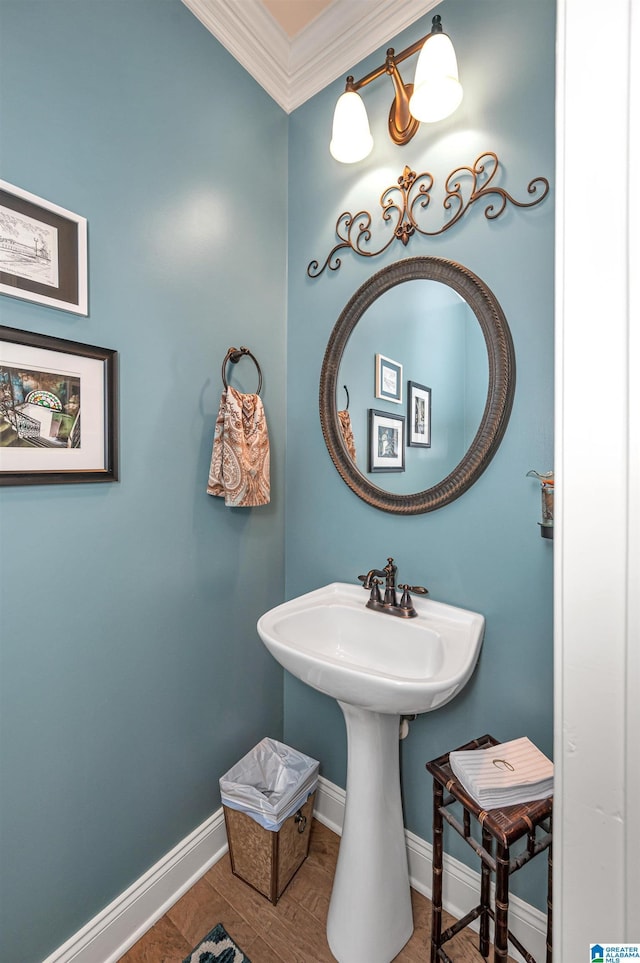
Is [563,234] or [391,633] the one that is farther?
[391,633]

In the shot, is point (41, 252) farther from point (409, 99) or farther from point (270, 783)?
point (270, 783)

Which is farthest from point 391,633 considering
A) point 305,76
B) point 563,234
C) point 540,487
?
point 305,76

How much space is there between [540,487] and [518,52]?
Result: 1161 millimetres

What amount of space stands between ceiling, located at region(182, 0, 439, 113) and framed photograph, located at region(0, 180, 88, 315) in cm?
93

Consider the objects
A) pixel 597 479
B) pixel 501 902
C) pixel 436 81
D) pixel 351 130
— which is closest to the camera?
pixel 597 479

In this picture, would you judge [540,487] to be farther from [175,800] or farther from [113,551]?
[175,800]

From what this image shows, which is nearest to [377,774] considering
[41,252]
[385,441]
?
[385,441]

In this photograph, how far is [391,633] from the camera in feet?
4.10

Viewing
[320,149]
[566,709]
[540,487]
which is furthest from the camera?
[320,149]

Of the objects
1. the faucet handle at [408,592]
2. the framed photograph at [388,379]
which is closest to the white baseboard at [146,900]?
the faucet handle at [408,592]

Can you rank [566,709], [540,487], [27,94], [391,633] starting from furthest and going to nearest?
1. [391,633]
2. [540,487]
3. [27,94]
4. [566,709]

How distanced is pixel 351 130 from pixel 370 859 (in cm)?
214

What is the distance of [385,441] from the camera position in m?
1.37

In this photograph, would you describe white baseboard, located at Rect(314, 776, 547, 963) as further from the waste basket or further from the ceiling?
the ceiling
